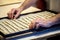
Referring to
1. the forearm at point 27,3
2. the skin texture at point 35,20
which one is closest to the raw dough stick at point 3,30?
the skin texture at point 35,20

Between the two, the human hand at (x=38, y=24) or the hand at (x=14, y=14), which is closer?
the human hand at (x=38, y=24)

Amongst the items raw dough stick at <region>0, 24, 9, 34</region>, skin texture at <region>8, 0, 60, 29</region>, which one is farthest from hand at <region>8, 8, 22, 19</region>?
raw dough stick at <region>0, 24, 9, 34</region>

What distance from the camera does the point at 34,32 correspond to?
83 cm

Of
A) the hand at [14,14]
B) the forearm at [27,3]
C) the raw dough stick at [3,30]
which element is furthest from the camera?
the forearm at [27,3]

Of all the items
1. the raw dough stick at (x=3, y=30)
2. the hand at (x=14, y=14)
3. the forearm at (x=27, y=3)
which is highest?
the forearm at (x=27, y=3)

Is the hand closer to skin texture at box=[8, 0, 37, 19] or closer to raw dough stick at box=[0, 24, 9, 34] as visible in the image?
skin texture at box=[8, 0, 37, 19]

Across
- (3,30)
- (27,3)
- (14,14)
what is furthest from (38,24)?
(27,3)

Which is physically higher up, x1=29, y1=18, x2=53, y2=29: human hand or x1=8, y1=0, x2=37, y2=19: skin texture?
x1=8, y1=0, x2=37, y2=19: skin texture

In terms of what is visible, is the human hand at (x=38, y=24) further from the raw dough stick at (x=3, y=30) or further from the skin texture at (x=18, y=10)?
the skin texture at (x=18, y=10)

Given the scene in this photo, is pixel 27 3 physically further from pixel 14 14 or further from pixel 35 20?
pixel 35 20

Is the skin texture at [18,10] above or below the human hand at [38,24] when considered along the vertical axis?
above

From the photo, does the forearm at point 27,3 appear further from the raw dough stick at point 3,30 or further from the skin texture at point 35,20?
the raw dough stick at point 3,30

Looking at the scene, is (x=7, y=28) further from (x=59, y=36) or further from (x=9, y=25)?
(x=59, y=36)

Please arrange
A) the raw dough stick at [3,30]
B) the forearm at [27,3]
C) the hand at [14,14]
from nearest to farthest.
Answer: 1. the raw dough stick at [3,30]
2. the hand at [14,14]
3. the forearm at [27,3]
